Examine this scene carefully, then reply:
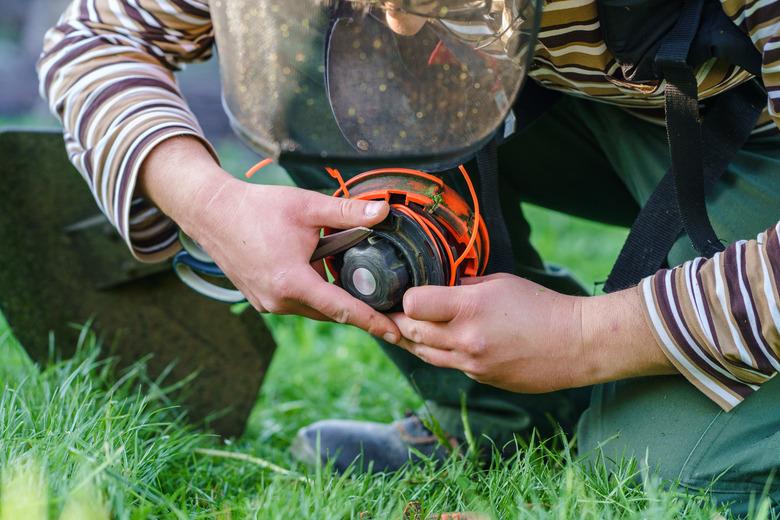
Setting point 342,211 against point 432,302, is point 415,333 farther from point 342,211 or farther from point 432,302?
point 342,211

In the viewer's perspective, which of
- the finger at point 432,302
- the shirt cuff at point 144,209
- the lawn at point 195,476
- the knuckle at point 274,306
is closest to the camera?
the lawn at point 195,476

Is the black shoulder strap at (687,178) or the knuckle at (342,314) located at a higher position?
the black shoulder strap at (687,178)

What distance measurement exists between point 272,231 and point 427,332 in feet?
0.84

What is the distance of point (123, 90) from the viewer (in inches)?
59.2

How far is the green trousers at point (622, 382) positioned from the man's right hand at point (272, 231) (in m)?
0.27

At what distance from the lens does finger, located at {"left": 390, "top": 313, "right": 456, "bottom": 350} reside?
125 centimetres

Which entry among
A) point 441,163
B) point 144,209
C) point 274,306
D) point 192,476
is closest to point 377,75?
point 441,163

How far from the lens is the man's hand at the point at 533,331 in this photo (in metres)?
1.22

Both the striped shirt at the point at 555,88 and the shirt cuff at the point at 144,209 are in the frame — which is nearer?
the striped shirt at the point at 555,88

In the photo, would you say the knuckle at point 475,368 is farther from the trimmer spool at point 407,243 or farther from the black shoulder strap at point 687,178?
the black shoulder strap at point 687,178

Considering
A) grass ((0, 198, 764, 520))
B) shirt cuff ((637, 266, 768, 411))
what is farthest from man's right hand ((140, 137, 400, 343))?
shirt cuff ((637, 266, 768, 411))

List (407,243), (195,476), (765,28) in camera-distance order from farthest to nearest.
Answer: (195,476)
(407,243)
(765,28)

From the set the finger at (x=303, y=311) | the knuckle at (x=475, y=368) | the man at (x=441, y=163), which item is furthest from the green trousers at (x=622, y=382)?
the finger at (x=303, y=311)

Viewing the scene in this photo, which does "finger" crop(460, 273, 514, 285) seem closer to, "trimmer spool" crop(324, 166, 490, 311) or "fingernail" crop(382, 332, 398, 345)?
"trimmer spool" crop(324, 166, 490, 311)
